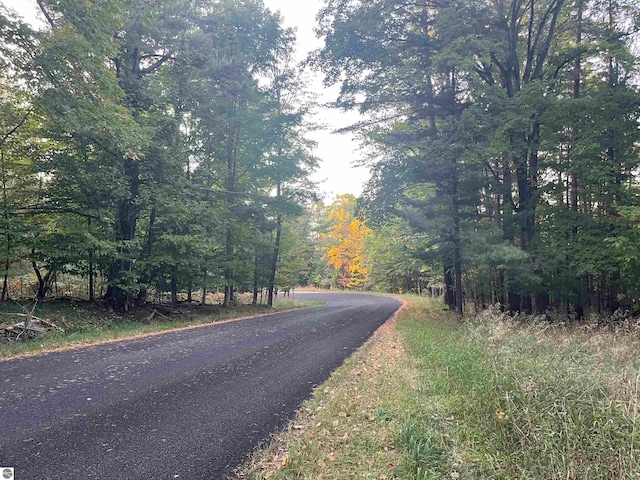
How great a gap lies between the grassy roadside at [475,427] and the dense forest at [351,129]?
622 cm

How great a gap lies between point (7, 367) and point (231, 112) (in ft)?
41.7

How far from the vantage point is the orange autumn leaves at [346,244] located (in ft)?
143

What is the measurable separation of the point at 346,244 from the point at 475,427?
41397 millimetres

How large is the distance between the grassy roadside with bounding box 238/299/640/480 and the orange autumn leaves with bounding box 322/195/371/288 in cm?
3775

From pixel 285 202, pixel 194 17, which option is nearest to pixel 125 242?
pixel 285 202

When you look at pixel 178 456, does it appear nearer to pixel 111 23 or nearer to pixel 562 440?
pixel 562 440

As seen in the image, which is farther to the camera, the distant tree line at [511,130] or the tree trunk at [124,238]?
the tree trunk at [124,238]

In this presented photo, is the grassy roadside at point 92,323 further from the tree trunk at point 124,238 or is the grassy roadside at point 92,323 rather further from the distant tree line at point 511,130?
the distant tree line at point 511,130

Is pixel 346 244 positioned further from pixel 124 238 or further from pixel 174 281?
pixel 124 238

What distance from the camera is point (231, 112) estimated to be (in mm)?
15742

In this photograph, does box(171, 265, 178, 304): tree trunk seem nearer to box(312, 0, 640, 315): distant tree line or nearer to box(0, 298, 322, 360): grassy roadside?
box(0, 298, 322, 360): grassy roadside

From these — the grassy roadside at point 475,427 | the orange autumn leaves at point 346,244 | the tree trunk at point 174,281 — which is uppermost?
the orange autumn leaves at point 346,244

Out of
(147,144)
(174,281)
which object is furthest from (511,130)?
(174,281)

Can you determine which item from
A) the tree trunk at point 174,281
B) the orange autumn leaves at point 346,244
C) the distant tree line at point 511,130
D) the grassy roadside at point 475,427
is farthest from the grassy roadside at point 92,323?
the orange autumn leaves at point 346,244
